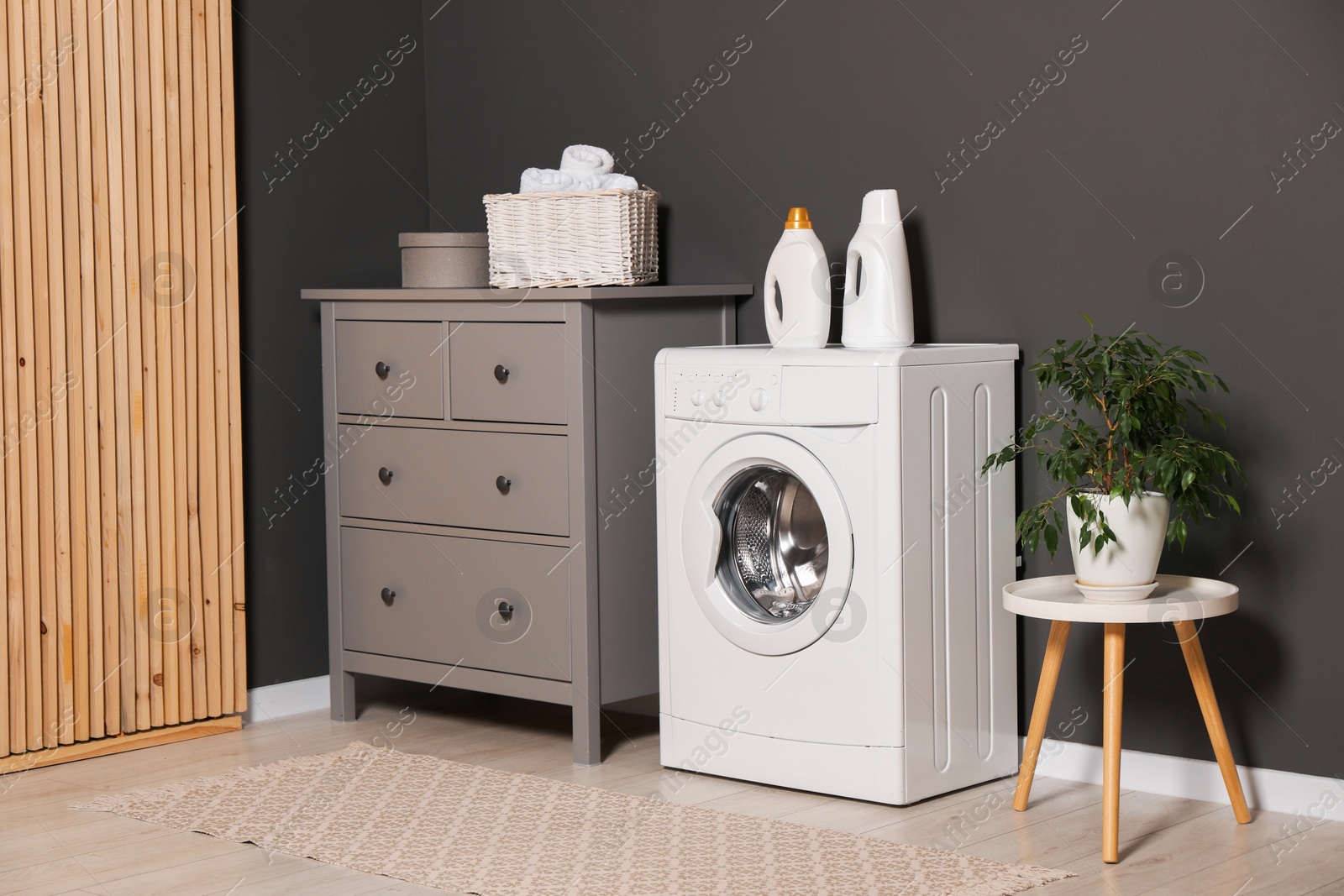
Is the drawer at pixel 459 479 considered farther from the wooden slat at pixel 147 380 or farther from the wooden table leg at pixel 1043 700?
the wooden table leg at pixel 1043 700

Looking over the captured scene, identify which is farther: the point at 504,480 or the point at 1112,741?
the point at 504,480

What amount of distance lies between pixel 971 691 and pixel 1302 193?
1.10 metres

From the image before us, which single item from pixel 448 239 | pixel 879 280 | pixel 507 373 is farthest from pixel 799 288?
pixel 448 239

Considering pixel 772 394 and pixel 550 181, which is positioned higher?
pixel 550 181

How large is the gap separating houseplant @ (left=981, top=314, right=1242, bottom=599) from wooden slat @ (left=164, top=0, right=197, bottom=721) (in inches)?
75.5

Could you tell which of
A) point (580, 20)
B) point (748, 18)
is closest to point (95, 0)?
point (580, 20)

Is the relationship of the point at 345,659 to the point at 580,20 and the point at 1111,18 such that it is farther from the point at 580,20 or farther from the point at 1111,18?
the point at 1111,18

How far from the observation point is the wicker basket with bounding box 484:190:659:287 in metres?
Answer: 3.30

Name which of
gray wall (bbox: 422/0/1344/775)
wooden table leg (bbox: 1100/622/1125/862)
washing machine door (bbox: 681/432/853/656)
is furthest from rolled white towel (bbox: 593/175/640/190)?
wooden table leg (bbox: 1100/622/1125/862)

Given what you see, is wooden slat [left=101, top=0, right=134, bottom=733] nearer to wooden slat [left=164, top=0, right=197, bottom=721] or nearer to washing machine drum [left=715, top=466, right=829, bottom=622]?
wooden slat [left=164, top=0, right=197, bottom=721]

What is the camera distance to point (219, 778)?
121 inches

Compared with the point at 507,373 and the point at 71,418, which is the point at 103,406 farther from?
the point at 507,373

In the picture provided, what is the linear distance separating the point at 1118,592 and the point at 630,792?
3.35 ft

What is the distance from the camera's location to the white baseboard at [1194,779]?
2721 millimetres
